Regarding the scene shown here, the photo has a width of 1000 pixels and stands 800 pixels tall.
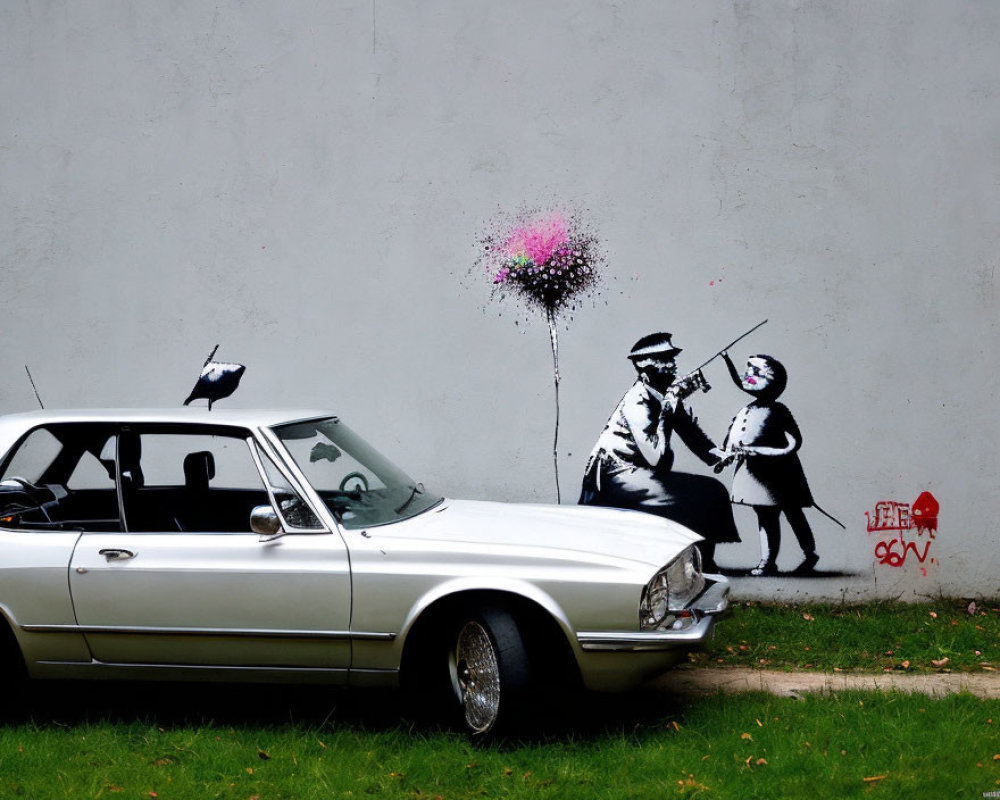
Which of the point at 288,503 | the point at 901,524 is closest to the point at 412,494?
the point at 288,503

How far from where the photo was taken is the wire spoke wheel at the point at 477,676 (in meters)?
4.23

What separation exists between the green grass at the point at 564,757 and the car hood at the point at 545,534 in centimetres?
82

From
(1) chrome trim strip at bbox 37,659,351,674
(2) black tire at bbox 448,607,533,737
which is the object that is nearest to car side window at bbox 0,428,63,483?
(1) chrome trim strip at bbox 37,659,351,674

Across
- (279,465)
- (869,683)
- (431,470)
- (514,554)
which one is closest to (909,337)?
(869,683)

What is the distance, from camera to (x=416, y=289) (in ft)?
22.9

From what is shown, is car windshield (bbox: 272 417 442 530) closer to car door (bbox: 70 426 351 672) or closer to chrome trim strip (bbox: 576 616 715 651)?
car door (bbox: 70 426 351 672)

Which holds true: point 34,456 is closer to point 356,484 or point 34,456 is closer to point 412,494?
point 356,484

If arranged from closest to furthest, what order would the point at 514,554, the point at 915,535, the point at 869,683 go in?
the point at 514,554 → the point at 869,683 → the point at 915,535

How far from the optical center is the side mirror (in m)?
4.30

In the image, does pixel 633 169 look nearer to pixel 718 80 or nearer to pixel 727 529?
Answer: pixel 718 80

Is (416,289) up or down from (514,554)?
up

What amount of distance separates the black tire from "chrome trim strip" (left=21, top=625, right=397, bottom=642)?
34 cm

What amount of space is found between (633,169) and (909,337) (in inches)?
87.2

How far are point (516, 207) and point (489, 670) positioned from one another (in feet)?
12.1
